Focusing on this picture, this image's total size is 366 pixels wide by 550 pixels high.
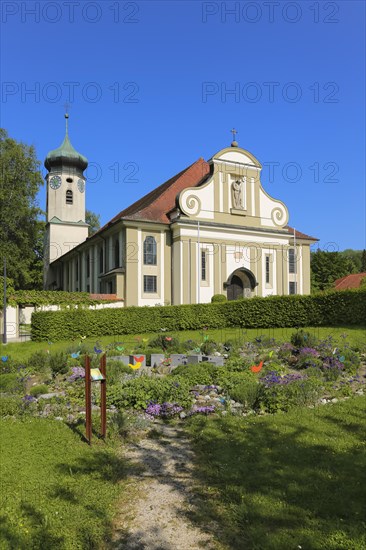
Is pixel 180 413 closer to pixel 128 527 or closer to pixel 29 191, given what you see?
pixel 128 527

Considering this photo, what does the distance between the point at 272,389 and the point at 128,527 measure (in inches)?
176

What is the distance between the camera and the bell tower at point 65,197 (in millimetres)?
51250

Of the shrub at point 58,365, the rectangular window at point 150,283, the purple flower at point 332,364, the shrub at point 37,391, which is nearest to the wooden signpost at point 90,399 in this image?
the shrub at point 37,391

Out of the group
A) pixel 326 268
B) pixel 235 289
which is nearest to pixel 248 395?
pixel 235 289

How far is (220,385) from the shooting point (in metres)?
9.41

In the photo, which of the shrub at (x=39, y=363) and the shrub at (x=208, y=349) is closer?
the shrub at (x=39, y=363)

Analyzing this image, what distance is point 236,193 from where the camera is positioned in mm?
36750

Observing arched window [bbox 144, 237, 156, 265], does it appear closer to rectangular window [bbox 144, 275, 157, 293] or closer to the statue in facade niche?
rectangular window [bbox 144, 275, 157, 293]

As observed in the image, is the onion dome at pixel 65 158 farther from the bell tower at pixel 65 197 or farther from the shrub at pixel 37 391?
the shrub at pixel 37 391

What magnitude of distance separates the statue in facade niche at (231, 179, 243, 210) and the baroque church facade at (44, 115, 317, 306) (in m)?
0.08

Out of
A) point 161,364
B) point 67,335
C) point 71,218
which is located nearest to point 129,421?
point 161,364

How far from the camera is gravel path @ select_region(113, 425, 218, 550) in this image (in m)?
4.09

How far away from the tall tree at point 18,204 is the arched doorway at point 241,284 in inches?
750

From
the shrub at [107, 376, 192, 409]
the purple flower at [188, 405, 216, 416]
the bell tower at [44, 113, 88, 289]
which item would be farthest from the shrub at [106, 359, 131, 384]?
the bell tower at [44, 113, 88, 289]
